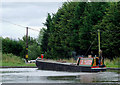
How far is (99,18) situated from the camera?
51.8 metres

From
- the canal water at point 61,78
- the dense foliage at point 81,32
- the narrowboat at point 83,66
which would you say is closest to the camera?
the canal water at point 61,78

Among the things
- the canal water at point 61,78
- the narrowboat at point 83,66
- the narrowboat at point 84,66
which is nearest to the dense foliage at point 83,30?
→ the narrowboat at point 83,66

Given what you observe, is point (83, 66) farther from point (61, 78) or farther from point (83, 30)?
point (83, 30)

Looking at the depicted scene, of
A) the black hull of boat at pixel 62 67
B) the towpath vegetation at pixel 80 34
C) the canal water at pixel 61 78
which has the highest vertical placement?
the towpath vegetation at pixel 80 34

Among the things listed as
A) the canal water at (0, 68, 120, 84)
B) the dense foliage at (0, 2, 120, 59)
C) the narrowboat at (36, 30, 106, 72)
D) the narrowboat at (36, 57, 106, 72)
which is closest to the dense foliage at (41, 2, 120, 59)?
the dense foliage at (0, 2, 120, 59)

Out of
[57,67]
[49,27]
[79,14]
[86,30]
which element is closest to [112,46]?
[86,30]

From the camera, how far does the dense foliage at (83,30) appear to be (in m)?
45.0

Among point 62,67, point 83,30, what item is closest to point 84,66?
point 62,67

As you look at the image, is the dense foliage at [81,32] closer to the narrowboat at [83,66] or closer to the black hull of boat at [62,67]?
the black hull of boat at [62,67]

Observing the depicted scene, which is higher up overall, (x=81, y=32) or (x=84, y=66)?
(x=81, y=32)

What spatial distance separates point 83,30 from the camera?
50875mm

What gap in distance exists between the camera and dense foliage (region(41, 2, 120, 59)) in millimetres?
45000

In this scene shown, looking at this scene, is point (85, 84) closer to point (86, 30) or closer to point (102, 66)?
point (102, 66)

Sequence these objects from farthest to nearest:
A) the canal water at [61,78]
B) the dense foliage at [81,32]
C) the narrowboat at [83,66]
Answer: the dense foliage at [81,32] → the narrowboat at [83,66] → the canal water at [61,78]
